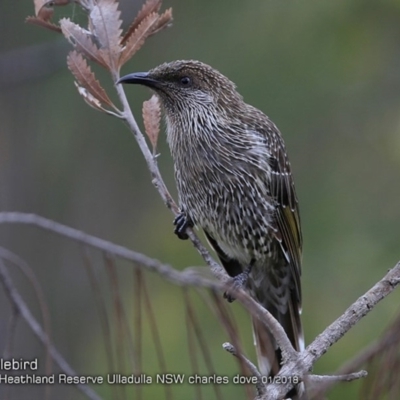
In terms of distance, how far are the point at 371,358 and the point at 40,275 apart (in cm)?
975

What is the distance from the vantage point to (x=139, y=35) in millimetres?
3793

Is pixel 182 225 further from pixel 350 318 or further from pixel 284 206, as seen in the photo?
pixel 350 318

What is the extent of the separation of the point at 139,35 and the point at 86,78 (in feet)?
0.97

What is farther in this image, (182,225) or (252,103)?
(252,103)

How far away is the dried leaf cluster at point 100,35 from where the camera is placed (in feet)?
12.3

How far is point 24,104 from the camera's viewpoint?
37.0 ft

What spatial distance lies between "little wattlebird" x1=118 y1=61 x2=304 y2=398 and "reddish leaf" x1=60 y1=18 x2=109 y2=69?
2.24 ft

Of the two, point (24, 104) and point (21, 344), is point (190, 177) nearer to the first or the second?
point (21, 344)

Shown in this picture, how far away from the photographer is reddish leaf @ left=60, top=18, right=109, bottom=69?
3.76 metres

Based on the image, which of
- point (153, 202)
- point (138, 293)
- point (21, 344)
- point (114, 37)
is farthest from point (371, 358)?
point (153, 202)

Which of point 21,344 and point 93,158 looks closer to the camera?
point 21,344

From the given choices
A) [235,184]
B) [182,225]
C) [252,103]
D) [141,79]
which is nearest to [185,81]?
[141,79]

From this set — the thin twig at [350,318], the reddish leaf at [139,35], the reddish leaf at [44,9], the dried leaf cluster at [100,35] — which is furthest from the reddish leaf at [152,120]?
the thin twig at [350,318]

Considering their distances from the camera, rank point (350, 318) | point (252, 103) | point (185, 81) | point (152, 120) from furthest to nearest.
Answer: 1. point (252, 103)
2. point (185, 81)
3. point (152, 120)
4. point (350, 318)
